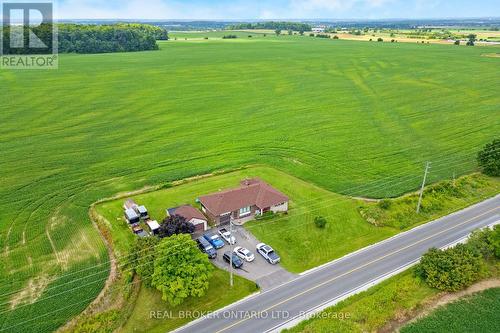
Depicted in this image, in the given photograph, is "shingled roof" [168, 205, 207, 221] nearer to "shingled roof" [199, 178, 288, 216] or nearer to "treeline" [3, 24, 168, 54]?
"shingled roof" [199, 178, 288, 216]

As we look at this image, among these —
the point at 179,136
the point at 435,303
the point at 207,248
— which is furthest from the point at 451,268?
the point at 179,136

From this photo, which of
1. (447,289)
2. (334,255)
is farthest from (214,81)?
(447,289)

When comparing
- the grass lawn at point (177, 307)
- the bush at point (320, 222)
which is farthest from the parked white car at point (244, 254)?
the bush at point (320, 222)

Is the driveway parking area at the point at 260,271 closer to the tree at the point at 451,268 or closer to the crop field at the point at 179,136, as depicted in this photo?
the crop field at the point at 179,136

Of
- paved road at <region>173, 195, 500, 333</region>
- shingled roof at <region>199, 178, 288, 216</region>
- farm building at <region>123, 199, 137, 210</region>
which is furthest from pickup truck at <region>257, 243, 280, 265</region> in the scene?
farm building at <region>123, 199, 137, 210</region>

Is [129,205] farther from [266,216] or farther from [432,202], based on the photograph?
[432,202]

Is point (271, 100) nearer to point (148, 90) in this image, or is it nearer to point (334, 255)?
point (148, 90)
